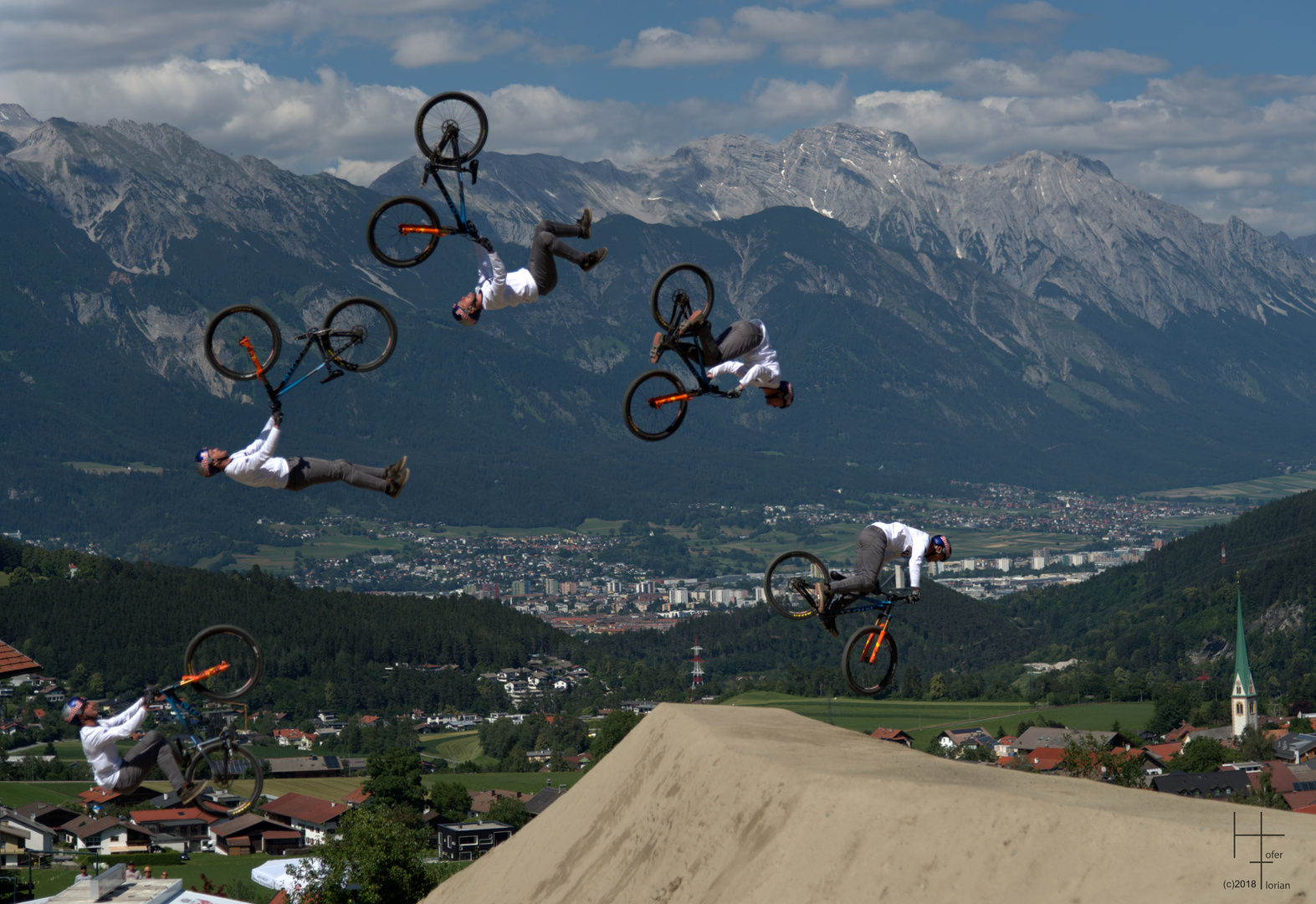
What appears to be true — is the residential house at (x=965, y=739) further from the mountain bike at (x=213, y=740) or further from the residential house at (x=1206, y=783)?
the mountain bike at (x=213, y=740)

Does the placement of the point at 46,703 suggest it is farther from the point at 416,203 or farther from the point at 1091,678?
the point at 416,203

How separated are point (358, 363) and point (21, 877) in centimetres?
5097

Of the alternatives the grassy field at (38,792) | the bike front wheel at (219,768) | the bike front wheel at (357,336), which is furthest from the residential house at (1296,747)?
the bike front wheel at (219,768)

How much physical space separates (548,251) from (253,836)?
87179 millimetres

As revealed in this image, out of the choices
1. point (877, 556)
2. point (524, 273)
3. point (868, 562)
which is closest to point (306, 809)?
point (868, 562)

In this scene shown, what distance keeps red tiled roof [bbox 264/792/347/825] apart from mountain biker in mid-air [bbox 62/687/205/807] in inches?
3310

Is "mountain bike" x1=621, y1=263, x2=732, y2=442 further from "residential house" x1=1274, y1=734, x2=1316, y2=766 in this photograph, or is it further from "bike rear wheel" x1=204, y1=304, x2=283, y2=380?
"residential house" x1=1274, y1=734, x2=1316, y2=766

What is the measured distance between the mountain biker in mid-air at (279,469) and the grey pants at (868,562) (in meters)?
10.2

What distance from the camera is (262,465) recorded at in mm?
25281

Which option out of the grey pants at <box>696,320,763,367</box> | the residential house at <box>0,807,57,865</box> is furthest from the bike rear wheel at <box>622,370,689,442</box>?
the residential house at <box>0,807,57,865</box>

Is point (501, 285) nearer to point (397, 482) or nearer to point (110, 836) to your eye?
point (397, 482)

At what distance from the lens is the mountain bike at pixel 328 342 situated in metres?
26.6

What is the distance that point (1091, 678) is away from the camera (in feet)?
608

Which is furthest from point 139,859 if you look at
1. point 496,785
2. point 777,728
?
point 777,728
